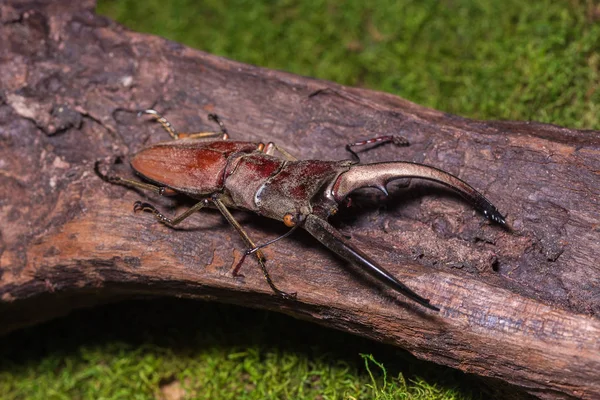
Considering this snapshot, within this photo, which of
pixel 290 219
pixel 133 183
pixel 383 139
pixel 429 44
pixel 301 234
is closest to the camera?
pixel 290 219

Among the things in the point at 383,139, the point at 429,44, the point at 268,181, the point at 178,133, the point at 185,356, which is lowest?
the point at 185,356

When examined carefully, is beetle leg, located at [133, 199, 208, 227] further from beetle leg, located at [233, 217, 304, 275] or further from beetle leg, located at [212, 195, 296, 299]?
beetle leg, located at [233, 217, 304, 275]

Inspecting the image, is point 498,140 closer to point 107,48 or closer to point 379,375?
point 379,375

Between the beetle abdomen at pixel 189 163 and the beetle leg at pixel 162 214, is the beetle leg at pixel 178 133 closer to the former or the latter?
the beetle abdomen at pixel 189 163

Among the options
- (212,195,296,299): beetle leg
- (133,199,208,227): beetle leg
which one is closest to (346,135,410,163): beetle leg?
(212,195,296,299): beetle leg

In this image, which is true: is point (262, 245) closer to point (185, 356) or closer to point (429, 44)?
point (185, 356)

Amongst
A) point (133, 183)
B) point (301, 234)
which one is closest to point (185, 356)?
point (133, 183)

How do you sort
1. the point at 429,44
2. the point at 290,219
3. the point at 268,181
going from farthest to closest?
1. the point at 429,44
2. the point at 268,181
3. the point at 290,219
